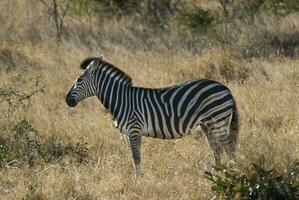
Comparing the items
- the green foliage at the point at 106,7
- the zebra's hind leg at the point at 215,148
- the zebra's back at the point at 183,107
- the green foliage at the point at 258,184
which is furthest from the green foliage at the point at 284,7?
the green foliage at the point at 258,184

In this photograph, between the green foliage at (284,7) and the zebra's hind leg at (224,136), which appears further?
the green foliage at (284,7)

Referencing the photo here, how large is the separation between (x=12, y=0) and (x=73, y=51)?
6.92 m

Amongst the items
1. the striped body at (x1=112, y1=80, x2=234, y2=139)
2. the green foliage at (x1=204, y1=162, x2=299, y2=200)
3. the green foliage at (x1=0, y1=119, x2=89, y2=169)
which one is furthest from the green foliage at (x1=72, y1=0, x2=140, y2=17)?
the green foliage at (x1=204, y1=162, x2=299, y2=200)

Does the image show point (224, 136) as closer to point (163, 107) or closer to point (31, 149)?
point (163, 107)

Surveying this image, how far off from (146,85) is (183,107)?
4119 millimetres

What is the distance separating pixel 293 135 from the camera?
7.16 m

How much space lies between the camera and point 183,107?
712 centimetres

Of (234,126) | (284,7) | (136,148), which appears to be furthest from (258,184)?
(284,7)

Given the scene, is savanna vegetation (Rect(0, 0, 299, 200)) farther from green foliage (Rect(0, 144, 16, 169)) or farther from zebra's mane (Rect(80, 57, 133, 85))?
zebra's mane (Rect(80, 57, 133, 85))

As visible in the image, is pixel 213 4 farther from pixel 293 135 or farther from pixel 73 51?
pixel 293 135

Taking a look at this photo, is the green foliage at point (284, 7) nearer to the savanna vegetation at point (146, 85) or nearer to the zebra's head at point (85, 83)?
the savanna vegetation at point (146, 85)

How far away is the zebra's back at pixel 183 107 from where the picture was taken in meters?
6.97

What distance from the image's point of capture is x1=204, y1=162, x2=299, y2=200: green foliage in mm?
5664

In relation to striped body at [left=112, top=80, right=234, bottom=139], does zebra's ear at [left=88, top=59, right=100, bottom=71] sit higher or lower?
higher
